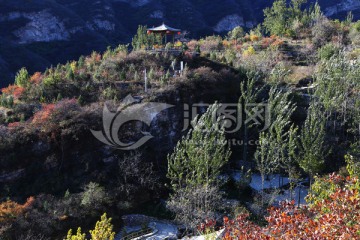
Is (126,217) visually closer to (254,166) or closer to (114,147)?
(114,147)

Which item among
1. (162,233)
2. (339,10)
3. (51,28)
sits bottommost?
(162,233)

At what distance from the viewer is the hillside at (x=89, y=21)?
5785cm

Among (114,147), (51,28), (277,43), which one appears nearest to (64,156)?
(114,147)

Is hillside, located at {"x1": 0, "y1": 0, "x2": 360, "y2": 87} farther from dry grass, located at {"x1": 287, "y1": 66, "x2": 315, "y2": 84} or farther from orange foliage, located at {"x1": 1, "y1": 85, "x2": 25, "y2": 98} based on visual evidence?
dry grass, located at {"x1": 287, "y1": 66, "x2": 315, "y2": 84}

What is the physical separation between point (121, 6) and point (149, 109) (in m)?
69.4

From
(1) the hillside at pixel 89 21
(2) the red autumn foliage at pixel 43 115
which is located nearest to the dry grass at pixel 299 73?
(2) the red autumn foliage at pixel 43 115

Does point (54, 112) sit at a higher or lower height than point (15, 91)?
lower

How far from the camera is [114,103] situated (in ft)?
69.3

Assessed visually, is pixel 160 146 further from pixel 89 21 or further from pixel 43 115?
pixel 89 21

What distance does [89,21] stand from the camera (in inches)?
2862

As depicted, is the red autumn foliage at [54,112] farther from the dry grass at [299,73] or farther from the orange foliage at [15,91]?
the dry grass at [299,73]

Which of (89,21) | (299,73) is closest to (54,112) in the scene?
(299,73)

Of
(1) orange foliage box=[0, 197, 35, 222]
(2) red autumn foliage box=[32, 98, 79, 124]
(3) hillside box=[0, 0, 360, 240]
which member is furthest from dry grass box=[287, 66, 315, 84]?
(1) orange foliage box=[0, 197, 35, 222]

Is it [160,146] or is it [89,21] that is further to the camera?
[89,21]
